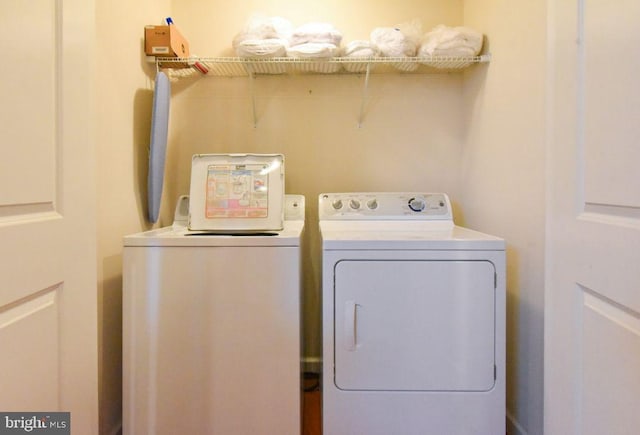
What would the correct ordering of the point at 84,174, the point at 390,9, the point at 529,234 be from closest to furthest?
the point at 84,174, the point at 529,234, the point at 390,9

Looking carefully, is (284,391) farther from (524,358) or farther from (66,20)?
(66,20)

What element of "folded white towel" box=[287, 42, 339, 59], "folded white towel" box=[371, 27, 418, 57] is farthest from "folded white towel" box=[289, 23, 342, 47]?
"folded white towel" box=[371, 27, 418, 57]

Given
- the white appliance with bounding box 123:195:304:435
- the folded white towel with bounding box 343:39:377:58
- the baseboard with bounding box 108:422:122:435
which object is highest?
the folded white towel with bounding box 343:39:377:58

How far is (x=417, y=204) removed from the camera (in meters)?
1.85

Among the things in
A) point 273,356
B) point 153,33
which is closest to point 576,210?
point 273,356

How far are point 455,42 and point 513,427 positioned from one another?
5.94 ft

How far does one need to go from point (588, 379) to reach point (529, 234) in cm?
70

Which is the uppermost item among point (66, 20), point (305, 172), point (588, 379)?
point (66, 20)

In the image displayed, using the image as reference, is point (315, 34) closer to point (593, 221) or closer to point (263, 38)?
point (263, 38)

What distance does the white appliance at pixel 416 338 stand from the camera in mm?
1246

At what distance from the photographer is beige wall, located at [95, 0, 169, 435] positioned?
137 cm

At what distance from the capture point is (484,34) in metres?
1.77

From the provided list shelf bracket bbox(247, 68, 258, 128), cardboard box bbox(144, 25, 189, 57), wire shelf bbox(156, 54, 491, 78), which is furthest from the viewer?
shelf bracket bbox(247, 68, 258, 128)

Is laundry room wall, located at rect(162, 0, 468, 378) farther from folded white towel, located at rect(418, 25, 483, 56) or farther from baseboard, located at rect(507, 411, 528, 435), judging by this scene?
baseboard, located at rect(507, 411, 528, 435)
